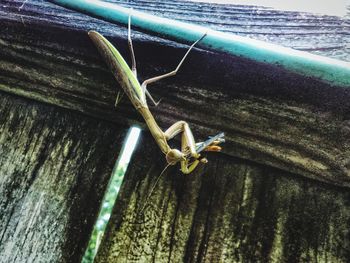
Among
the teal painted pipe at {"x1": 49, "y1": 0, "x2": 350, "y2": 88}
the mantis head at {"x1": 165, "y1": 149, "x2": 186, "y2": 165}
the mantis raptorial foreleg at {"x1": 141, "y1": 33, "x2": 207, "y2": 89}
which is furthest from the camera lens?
the mantis head at {"x1": 165, "y1": 149, "x2": 186, "y2": 165}

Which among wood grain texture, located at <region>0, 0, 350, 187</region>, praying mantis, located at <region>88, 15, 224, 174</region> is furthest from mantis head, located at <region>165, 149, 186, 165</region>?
wood grain texture, located at <region>0, 0, 350, 187</region>

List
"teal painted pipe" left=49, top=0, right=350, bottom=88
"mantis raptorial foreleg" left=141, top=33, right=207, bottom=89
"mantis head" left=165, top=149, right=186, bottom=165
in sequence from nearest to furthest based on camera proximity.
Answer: "teal painted pipe" left=49, top=0, right=350, bottom=88, "mantis raptorial foreleg" left=141, top=33, right=207, bottom=89, "mantis head" left=165, top=149, right=186, bottom=165

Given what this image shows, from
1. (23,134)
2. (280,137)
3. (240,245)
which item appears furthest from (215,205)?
(23,134)

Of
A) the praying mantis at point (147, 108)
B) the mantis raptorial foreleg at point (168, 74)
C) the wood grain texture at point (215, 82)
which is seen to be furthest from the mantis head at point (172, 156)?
the mantis raptorial foreleg at point (168, 74)

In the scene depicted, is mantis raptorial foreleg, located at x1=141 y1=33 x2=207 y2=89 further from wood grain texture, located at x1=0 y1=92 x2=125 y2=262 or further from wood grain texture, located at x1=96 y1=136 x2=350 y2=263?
wood grain texture, located at x1=96 y1=136 x2=350 y2=263

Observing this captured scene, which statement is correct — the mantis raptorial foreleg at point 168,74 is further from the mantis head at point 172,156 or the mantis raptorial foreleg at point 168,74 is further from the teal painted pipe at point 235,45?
the mantis head at point 172,156

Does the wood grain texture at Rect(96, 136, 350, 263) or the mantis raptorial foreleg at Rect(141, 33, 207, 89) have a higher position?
the mantis raptorial foreleg at Rect(141, 33, 207, 89)

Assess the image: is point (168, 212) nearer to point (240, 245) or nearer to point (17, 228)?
point (240, 245)

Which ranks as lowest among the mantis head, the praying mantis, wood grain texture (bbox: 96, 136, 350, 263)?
wood grain texture (bbox: 96, 136, 350, 263)
